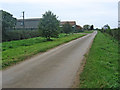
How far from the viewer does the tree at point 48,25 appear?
2217 cm

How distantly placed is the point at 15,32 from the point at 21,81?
842 inches

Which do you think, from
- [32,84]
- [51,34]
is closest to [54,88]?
[32,84]

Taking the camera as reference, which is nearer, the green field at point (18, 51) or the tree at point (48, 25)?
the green field at point (18, 51)

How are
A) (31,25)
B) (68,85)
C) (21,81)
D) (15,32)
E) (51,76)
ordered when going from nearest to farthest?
(68,85), (21,81), (51,76), (15,32), (31,25)

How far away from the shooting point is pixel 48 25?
22141 mm

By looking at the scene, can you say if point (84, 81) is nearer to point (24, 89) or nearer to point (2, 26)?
point (24, 89)

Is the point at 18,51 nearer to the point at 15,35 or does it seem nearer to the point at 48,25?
the point at 48,25

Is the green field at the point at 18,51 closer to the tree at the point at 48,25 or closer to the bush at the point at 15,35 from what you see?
the tree at the point at 48,25

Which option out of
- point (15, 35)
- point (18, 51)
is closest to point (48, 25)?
point (15, 35)

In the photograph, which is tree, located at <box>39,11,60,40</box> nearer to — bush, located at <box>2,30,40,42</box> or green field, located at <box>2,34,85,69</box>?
bush, located at <box>2,30,40,42</box>

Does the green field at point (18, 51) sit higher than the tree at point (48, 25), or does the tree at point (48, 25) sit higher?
the tree at point (48, 25)

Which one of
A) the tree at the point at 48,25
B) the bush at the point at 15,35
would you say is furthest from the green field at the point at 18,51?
the bush at the point at 15,35

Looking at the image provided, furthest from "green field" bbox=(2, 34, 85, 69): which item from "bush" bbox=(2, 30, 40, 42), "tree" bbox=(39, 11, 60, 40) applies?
"bush" bbox=(2, 30, 40, 42)

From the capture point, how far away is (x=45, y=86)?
4.53 metres
